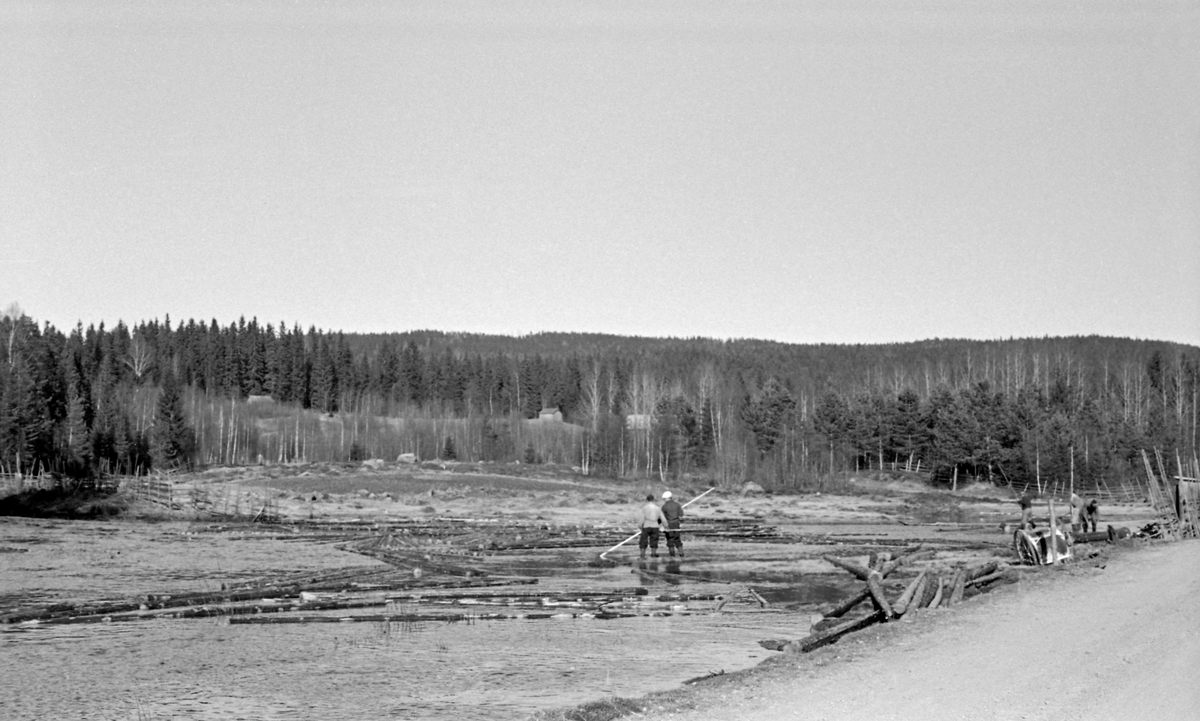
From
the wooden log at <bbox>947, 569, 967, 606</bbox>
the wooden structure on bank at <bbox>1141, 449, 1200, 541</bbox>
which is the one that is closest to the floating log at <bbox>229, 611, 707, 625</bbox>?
the wooden log at <bbox>947, 569, 967, 606</bbox>

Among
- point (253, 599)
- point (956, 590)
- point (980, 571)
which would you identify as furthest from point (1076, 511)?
point (253, 599)

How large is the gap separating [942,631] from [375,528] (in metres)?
30.9

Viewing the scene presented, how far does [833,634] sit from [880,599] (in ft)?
6.20

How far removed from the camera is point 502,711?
12.5m

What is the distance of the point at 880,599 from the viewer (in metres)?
17.7

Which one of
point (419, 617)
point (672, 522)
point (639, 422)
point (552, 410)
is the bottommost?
point (419, 617)

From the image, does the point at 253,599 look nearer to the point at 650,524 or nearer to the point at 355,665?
the point at 355,665

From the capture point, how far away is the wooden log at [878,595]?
58.0 feet

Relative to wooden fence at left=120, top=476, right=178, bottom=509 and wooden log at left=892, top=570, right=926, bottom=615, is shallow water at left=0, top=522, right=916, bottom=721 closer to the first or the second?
wooden log at left=892, top=570, right=926, bottom=615

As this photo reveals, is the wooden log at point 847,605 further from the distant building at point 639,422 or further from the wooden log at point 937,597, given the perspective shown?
the distant building at point 639,422

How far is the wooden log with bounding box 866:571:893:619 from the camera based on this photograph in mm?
17672

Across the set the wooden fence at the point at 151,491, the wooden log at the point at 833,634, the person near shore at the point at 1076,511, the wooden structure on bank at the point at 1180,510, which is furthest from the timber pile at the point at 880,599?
the wooden fence at the point at 151,491

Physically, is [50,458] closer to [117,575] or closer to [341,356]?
[117,575]

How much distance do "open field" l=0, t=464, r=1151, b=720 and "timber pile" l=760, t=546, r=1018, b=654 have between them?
34 cm
